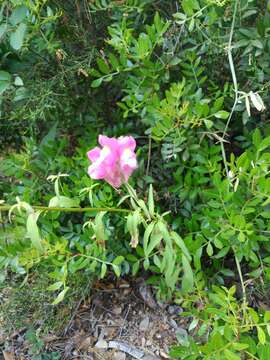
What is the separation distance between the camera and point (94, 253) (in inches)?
53.9

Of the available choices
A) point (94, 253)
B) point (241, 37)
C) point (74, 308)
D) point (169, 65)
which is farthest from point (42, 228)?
point (241, 37)

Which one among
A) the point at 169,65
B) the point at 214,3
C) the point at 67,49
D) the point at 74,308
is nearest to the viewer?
the point at 214,3

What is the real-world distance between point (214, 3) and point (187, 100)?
25 centimetres

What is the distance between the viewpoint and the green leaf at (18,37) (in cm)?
124

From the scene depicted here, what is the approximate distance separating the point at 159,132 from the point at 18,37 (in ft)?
1.40

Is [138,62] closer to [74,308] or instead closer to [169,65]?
[169,65]

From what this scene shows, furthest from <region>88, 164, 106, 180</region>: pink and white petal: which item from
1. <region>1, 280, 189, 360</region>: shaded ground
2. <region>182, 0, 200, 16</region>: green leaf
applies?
<region>1, 280, 189, 360</region>: shaded ground

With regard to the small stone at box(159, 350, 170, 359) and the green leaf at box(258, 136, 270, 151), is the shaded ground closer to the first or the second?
the small stone at box(159, 350, 170, 359)

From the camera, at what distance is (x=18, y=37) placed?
125cm

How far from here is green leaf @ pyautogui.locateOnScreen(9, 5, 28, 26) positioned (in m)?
1.30


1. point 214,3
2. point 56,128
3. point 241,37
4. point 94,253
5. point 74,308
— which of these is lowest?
point 74,308

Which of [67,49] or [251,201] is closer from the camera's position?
[251,201]

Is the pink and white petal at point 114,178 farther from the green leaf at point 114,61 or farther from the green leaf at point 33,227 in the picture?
the green leaf at point 114,61

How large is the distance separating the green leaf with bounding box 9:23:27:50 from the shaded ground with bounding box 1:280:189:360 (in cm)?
81
